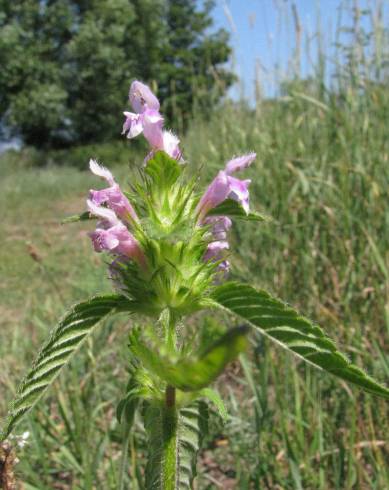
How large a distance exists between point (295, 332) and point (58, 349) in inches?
9.8

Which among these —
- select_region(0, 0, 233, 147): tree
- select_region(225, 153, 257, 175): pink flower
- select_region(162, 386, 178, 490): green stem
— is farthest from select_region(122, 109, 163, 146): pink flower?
select_region(0, 0, 233, 147): tree

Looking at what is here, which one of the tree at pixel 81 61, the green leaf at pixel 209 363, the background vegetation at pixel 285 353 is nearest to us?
the green leaf at pixel 209 363

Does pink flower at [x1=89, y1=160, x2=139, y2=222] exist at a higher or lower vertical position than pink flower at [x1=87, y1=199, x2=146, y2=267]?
higher

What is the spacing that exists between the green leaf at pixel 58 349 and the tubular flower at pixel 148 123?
0.22 meters

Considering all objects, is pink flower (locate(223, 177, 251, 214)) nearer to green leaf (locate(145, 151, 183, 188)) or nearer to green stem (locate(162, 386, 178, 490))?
green leaf (locate(145, 151, 183, 188))

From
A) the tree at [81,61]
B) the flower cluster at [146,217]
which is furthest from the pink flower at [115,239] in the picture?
the tree at [81,61]

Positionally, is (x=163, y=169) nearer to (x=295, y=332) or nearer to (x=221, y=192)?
(x=221, y=192)

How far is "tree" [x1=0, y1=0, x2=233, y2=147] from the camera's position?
1577 cm

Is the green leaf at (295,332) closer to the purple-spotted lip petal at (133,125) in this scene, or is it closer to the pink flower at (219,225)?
the pink flower at (219,225)

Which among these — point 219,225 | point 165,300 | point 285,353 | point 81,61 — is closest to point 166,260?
point 165,300

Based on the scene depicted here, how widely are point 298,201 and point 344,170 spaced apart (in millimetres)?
277

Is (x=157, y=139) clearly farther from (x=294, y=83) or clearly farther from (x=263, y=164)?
(x=294, y=83)

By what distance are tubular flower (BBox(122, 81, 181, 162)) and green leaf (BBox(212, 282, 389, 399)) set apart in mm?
232

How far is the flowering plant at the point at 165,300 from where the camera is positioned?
0.54 metres
